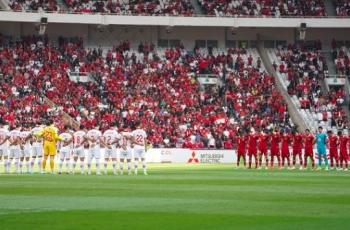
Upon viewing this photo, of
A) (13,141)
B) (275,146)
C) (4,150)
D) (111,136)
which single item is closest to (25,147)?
(13,141)

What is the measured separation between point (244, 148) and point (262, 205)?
95.4 feet

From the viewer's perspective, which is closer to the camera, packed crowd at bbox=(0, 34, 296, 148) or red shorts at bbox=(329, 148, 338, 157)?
red shorts at bbox=(329, 148, 338, 157)

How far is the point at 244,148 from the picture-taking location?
160ft

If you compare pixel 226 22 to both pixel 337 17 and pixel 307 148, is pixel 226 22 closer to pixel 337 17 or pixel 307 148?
pixel 337 17

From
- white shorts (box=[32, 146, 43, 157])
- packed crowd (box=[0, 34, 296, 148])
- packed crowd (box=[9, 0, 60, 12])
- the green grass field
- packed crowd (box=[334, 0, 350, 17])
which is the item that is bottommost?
the green grass field

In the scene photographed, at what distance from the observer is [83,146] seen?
128ft

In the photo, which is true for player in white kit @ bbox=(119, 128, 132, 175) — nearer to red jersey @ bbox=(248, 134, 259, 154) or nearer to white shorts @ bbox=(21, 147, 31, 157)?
white shorts @ bbox=(21, 147, 31, 157)

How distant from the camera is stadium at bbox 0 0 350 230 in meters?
47.4

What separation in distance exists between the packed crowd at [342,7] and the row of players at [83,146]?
37105mm

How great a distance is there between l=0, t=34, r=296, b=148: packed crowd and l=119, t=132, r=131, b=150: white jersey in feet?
58.6

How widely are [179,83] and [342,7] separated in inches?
644

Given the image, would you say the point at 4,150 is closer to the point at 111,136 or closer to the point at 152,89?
the point at 111,136

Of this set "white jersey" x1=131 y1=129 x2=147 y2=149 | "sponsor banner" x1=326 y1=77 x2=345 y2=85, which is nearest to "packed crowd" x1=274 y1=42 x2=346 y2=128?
"sponsor banner" x1=326 y1=77 x2=345 y2=85

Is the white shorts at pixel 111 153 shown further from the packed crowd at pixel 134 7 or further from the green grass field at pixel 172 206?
the packed crowd at pixel 134 7
